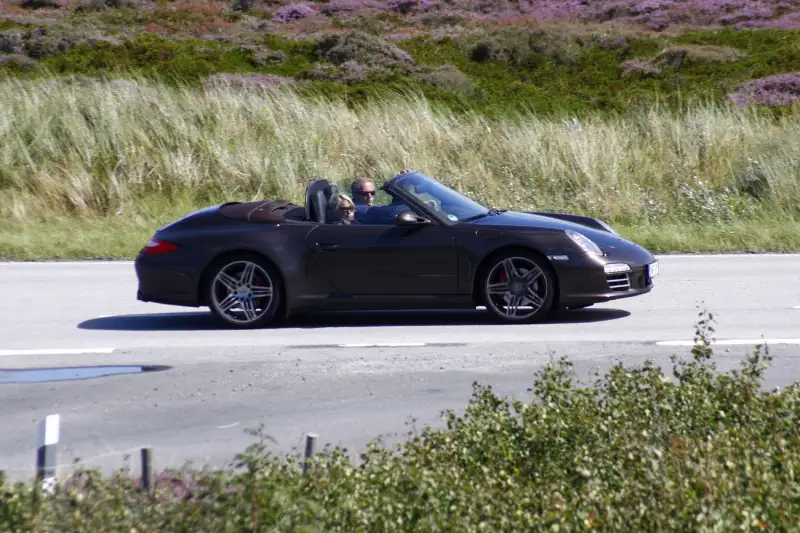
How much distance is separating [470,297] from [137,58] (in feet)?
111

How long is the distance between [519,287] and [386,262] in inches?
43.7

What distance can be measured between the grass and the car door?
7187mm

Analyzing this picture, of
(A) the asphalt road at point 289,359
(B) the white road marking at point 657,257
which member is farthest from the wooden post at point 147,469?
(B) the white road marking at point 657,257

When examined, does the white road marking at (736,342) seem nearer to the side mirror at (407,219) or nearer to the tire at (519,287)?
the tire at (519,287)

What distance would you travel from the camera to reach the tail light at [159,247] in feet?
Result: 32.6

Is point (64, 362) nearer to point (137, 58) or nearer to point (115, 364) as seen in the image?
point (115, 364)

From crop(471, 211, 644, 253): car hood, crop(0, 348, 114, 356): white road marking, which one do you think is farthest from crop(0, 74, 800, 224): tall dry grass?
crop(0, 348, 114, 356): white road marking

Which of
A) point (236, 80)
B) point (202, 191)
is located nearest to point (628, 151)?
point (202, 191)

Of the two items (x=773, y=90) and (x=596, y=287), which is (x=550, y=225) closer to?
(x=596, y=287)

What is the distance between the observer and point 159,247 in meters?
9.99

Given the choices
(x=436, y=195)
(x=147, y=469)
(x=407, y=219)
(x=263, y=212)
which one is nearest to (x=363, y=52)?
(x=436, y=195)

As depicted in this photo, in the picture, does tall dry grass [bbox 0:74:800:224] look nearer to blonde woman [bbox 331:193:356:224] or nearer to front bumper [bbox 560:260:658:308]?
front bumper [bbox 560:260:658:308]

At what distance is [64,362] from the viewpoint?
8.56 metres

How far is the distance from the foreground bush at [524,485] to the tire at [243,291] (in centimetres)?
422
